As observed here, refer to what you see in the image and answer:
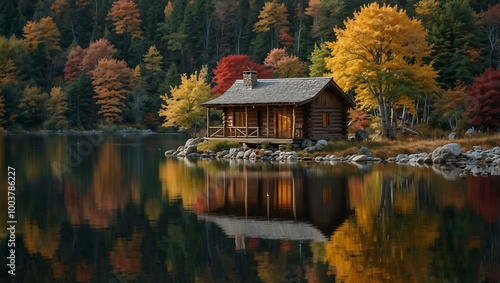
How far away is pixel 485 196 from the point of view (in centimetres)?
2566

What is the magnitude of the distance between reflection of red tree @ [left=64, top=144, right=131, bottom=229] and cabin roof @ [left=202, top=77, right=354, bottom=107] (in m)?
13.5

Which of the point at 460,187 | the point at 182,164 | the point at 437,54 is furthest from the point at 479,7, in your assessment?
the point at 460,187

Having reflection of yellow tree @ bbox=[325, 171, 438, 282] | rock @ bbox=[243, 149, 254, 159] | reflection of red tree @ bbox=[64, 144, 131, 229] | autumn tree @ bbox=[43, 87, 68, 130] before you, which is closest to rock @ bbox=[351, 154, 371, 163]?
rock @ bbox=[243, 149, 254, 159]

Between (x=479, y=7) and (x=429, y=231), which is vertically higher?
(x=479, y=7)

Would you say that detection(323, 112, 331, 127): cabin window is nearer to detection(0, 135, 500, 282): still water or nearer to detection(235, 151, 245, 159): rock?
detection(235, 151, 245, 159): rock

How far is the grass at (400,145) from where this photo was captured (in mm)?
43562

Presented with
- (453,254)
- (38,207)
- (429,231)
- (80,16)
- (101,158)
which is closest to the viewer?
(453,254)

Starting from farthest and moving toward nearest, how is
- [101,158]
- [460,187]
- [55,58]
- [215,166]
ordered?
1. [55,58]
2. [101,158]
3. [215,166]
4. [460,187]

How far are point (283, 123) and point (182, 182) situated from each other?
18.7m

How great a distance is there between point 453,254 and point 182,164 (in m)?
27.9

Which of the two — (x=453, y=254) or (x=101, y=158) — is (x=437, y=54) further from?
(x=453, y=254)

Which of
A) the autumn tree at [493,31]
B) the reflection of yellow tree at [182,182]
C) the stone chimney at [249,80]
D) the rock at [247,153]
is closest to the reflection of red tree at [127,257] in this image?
the reflection of yellow tree at [182,182]

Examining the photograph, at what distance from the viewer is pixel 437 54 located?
64.1 metres

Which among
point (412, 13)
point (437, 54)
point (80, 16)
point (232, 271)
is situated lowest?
point (232, 271)
